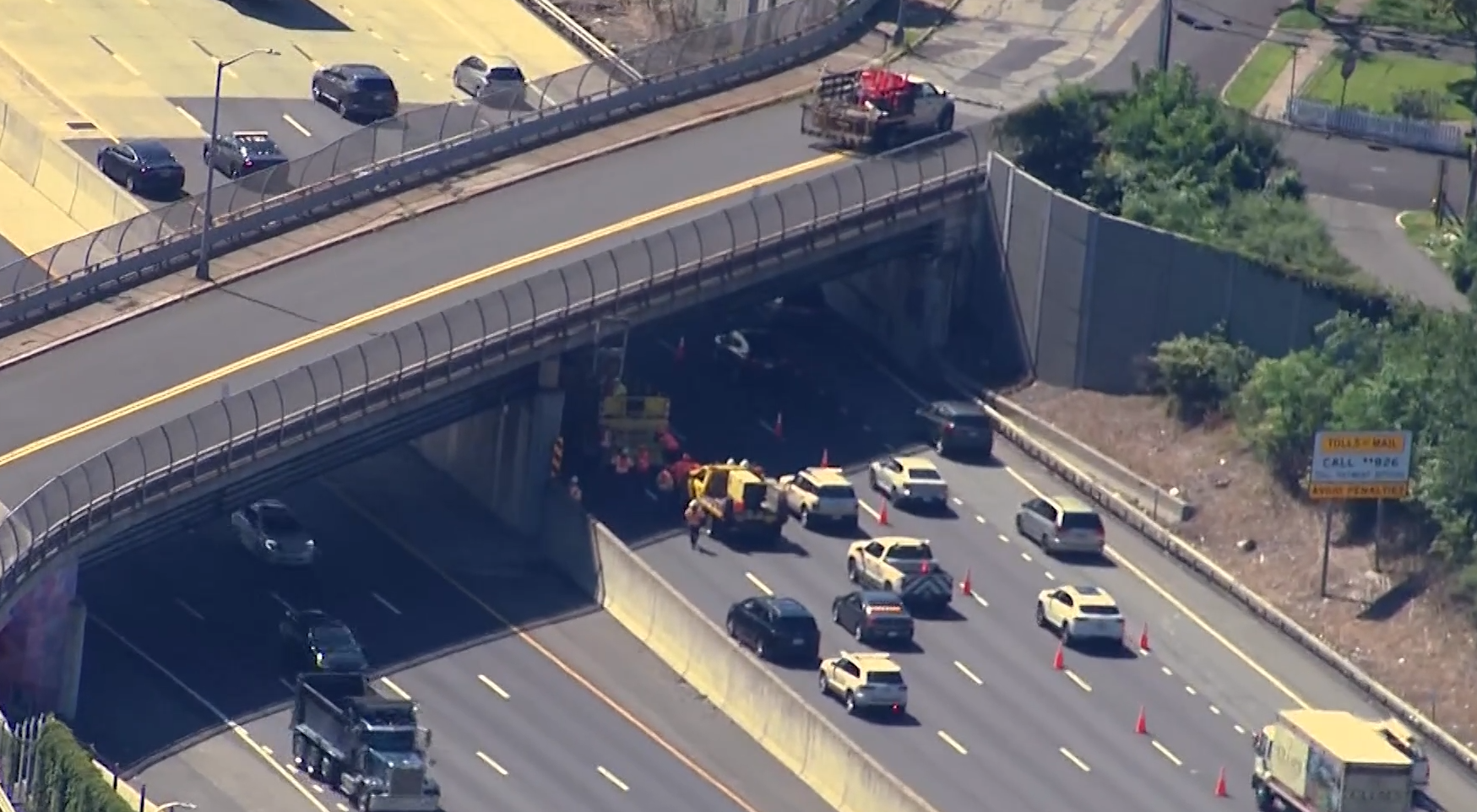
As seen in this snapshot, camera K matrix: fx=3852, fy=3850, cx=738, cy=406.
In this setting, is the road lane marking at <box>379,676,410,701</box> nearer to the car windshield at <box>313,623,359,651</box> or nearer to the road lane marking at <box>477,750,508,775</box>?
the car windshield at <box>313,623,359,651</box>

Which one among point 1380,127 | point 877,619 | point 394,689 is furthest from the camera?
point 1380,127

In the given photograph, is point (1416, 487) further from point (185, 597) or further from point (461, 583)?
point (185, 597)

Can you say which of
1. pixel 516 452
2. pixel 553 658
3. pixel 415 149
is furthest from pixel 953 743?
pixel 415 149

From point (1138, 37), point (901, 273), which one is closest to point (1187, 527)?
point (901, 273)

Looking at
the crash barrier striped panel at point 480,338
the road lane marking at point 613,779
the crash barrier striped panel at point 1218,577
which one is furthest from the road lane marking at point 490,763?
the crash barrier striped panel at point 1218,577

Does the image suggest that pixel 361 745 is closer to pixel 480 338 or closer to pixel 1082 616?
pixel 480 338

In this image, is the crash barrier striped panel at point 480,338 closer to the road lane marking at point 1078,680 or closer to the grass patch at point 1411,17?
the road lane marking at point 1078,680

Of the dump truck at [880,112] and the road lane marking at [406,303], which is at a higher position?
the dump truck at [880,112]
